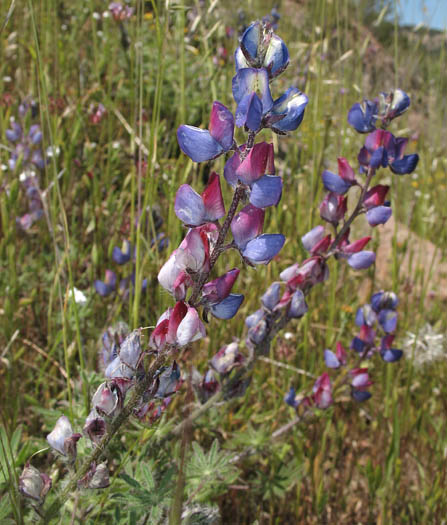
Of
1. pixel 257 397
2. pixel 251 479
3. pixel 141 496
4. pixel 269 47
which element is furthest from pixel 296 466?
pixel 269 47

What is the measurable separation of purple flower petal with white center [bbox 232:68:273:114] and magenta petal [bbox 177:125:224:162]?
0.07 meters

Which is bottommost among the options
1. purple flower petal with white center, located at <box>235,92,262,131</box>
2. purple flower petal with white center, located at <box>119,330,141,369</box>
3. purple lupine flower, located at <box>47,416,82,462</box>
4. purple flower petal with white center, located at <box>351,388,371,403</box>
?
purple flower petal with white center, located at <box>351,388,371,403</box>

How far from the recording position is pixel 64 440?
0.95 m

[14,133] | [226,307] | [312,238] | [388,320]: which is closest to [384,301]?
[388,320]

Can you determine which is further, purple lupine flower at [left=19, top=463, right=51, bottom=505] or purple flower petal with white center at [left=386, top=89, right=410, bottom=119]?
purple flower petal with white center at [left=386, top=89, right=410, bottom=119]

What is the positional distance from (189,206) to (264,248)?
0.41 feet

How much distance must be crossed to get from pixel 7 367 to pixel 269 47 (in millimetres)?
1212

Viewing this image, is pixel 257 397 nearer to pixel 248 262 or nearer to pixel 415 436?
pixel 415 436

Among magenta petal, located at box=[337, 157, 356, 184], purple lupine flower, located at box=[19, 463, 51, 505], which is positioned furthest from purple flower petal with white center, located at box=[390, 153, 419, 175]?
purple lupine flower, located at box=[19, 463, 51, 505]

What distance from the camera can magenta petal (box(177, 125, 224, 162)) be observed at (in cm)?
78

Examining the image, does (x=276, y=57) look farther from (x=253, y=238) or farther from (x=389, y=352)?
(x=389, y=352)

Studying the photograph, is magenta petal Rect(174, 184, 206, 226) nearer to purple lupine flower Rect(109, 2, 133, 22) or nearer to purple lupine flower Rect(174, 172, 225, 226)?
purple lupine flower Rect(174, 172, 225, 226)

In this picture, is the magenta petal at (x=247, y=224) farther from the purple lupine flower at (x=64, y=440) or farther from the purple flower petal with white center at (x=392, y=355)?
the purple flower petal with white center at (x=392, y=355)

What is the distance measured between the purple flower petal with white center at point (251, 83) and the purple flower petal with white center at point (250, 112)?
0.01m
